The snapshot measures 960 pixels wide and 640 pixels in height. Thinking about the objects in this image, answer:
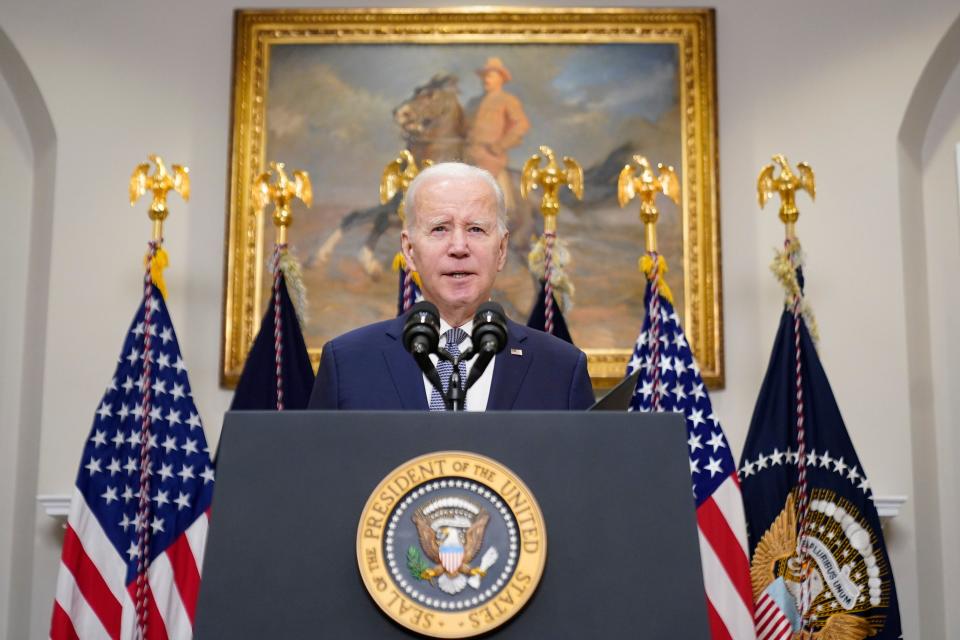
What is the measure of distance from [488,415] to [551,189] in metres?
3.79

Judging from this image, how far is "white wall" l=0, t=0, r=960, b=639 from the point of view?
5.74 meters

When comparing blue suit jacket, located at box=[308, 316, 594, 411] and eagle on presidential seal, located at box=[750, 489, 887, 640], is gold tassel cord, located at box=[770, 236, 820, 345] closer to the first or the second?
eagle on presidential seal, located at box=[750, 489, 887, 640]

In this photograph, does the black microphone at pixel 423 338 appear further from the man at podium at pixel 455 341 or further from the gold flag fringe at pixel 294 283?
the gold flag fringe at pixel 294 283

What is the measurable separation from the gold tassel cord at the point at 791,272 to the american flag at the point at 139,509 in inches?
111

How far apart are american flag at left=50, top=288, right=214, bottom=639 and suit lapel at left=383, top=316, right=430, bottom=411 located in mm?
2718

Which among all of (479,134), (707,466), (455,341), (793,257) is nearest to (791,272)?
(793,257)

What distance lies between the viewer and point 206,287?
19.4 feet

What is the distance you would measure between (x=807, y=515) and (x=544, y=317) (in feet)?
4.98

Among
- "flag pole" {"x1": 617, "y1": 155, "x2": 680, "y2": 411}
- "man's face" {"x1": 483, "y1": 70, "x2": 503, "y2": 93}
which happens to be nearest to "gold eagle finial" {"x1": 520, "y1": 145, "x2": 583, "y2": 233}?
"flag pole" {"x1": 617, "y1": 155, "x2": 680, "y2": 411}

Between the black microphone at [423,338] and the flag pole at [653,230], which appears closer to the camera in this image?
the black microphone at [423,338]

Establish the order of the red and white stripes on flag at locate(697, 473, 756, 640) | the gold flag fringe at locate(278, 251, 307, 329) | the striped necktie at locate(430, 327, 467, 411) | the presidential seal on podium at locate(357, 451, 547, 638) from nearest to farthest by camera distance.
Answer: the presidential seal on podium at locate(357, 451, 547, 638)
the striped necktie at locate(430, 327, 467, 411)
the red and white stripes on flag at locate(697, 473, 756, 640)
the gold flag fringe at locate(278, 251, 307, 329)

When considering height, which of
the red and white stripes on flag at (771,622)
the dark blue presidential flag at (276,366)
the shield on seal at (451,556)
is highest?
the dark blue presidential flag at (276,366)

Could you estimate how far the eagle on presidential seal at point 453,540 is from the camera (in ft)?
5.38

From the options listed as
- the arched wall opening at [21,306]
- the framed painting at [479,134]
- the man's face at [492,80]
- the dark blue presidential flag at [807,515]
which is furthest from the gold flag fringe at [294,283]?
the dark blue presidential flag at [807,515]
